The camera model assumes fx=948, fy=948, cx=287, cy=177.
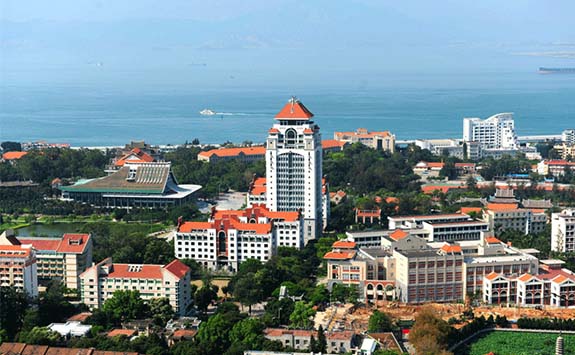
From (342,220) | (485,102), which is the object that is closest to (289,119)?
(342,220)

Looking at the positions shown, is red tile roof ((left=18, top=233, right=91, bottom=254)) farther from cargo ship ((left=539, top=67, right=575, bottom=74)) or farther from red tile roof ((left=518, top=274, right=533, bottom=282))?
cargo ship ((left=539, top=67, right=575, bottom=74))

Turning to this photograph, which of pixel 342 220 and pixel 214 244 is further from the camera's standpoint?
pixel 342 220

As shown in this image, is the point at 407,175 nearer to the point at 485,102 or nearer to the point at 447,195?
the point at 447,195

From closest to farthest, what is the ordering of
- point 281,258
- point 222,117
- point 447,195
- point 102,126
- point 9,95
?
point 281,258, point 447,195, point 102,126, point 222,117, point 9,95

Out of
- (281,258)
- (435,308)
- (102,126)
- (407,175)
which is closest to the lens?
(435,308)

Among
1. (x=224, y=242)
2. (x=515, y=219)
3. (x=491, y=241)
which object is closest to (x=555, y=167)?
(x=515, y=219)

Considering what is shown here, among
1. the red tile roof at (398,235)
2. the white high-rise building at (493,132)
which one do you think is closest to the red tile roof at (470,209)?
the red tile roof at (398,235)

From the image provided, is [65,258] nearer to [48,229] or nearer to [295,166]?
[295,166]
